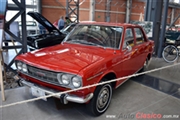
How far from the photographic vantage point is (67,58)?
9.36 ft

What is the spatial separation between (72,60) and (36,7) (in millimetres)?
15478

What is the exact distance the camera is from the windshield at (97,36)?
11.3 ft

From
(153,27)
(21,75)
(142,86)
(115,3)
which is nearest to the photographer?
(21,75)

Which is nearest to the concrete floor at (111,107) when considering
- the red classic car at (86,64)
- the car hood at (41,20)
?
the red classic car at (86,64)

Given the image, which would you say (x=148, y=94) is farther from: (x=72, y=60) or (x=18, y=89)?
(x=18, y=89)

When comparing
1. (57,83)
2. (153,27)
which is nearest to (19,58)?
(57,83)

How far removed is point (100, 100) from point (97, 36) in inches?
53.9

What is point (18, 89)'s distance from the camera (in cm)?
393

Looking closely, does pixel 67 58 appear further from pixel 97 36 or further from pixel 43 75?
pixel 97 36

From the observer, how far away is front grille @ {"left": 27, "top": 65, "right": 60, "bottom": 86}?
2639 mm

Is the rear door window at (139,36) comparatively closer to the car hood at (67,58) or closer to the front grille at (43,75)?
the car hood at (67,58)

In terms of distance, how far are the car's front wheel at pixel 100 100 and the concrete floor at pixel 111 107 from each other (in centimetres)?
12

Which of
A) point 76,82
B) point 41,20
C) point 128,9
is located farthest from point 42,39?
point 128,9

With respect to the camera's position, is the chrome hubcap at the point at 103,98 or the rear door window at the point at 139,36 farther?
the rear door window at the point at 139,36
